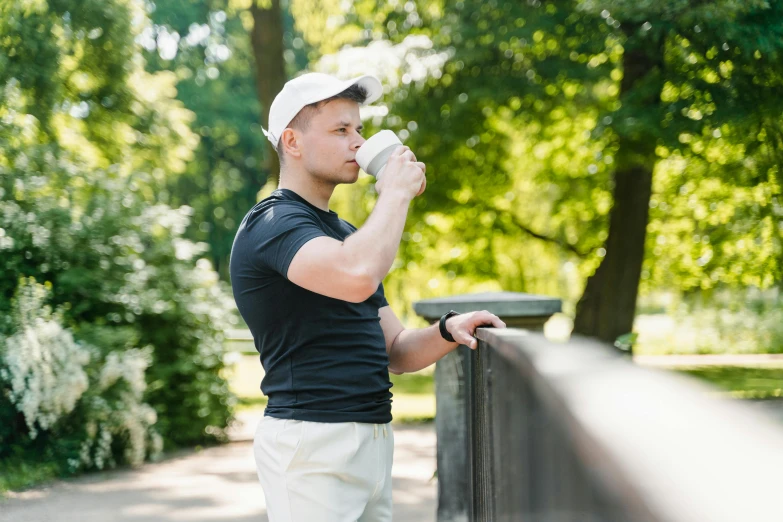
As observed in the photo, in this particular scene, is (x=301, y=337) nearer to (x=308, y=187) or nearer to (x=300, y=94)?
(x=308, y=187)

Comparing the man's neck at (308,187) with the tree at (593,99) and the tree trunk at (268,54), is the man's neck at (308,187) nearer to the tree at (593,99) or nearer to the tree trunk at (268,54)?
the tree at (593,99)

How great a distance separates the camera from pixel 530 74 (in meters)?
11.6

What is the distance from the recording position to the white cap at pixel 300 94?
2.60 metres

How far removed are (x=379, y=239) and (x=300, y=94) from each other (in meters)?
0.60

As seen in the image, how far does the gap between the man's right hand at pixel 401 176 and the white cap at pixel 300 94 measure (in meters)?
0.29

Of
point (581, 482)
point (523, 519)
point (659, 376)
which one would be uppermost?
point (659, 376)

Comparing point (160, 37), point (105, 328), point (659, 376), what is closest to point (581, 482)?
point (659, 376)

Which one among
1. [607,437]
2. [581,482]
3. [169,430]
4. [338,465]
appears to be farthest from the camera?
[169,430]

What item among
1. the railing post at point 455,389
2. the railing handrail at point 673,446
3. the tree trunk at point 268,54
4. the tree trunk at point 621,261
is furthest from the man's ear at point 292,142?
the tree trunk at point 268,54

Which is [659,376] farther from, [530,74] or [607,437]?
[530,74]

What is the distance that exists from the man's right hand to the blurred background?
1598 mm

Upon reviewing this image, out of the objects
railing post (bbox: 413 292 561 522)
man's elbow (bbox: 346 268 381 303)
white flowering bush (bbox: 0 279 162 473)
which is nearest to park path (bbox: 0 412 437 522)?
white flowering bush (bbox: 0 279 162 473)

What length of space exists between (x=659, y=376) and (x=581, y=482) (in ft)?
0.76

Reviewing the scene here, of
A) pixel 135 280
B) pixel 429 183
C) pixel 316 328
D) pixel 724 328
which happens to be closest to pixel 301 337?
pixel 316 328
